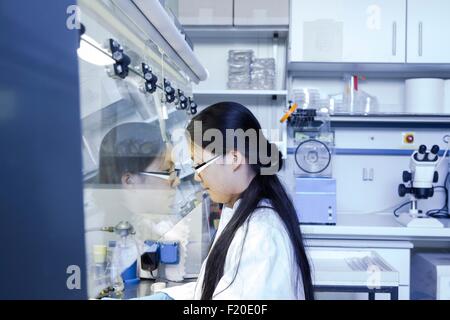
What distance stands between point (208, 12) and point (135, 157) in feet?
4.61

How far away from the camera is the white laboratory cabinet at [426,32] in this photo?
233 centimetres

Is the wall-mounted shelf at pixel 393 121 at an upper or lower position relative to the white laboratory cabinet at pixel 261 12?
lower

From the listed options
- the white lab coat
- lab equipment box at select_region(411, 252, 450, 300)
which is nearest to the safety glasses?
the white lab coat

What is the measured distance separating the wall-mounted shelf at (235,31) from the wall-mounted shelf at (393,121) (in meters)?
0.64

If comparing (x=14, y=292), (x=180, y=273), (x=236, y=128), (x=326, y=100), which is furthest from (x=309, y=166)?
(x=14, y=292)

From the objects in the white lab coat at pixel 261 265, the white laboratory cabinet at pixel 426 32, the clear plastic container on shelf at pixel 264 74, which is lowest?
the white lab coat at pixel 261 265

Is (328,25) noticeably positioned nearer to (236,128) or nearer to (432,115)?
(432,115)

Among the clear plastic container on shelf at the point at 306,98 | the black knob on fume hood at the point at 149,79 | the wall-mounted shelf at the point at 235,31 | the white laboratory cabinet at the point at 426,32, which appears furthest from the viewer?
the clear plastic container on shelf at the point at 306,98

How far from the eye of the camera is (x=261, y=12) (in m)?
2.39

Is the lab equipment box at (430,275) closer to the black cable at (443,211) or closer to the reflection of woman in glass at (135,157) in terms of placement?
the black cable at (443,211)

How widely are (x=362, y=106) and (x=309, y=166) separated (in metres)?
0.57

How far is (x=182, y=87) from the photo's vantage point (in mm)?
1810

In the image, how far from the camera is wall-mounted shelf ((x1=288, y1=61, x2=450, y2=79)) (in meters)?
2.41

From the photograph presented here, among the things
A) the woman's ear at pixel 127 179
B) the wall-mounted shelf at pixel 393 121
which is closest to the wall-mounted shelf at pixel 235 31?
the wall-mounted shelf at pixel 393 121
